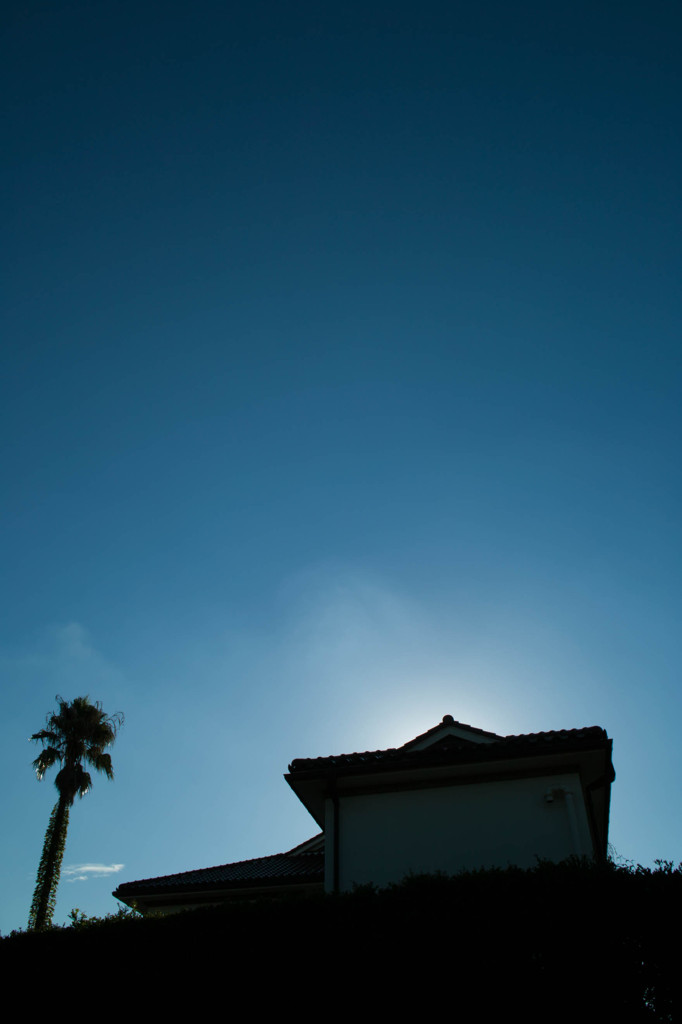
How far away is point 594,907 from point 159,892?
37.3 feet

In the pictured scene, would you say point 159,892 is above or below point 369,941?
above

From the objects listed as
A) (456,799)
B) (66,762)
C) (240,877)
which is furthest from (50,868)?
(456,799)

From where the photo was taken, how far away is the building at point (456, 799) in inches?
497

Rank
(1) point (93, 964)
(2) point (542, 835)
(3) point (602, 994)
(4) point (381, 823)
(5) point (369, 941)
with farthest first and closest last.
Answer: (4) point (381, 823), (2) point (542, 835), (1) point (93, 964), (5) point (369, 941), (3) point (602, 994)

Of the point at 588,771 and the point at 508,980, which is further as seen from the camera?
the point at 588,771

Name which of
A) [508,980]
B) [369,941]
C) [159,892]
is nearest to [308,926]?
[369,941]

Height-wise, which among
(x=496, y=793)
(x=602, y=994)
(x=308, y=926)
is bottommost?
(x=602, y=994)

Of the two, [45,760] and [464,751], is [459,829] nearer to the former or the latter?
[464,751]

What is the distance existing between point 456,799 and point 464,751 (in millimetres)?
963

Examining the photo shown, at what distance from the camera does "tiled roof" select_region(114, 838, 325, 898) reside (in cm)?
1509

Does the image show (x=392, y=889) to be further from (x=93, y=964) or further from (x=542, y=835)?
(x=542, y=835)

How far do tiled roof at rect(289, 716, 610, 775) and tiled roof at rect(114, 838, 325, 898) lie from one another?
293 centimetres

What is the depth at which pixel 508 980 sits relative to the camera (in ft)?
24.6

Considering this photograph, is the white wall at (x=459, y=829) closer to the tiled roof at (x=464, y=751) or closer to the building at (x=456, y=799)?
the building at (x=456, y=799)
